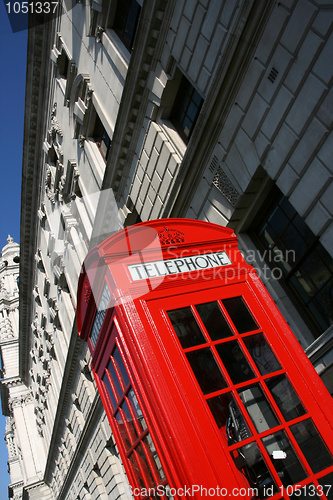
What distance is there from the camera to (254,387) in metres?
3.47

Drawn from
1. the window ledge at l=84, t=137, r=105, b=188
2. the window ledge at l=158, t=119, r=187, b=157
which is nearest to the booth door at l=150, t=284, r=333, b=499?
the window ledge at l=158, t=119, r=187, b=157

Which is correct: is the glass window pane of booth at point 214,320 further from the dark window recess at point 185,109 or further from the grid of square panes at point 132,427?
the dark window recess at point 185,109

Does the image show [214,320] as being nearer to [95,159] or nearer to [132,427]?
[132,427]

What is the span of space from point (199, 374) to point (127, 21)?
11.2m

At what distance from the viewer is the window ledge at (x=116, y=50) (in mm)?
10797

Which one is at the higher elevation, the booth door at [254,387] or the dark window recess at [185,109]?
the dark window recess at [185,109]

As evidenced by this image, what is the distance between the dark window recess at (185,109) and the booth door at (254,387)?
630cm

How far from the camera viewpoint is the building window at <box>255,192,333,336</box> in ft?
20.5

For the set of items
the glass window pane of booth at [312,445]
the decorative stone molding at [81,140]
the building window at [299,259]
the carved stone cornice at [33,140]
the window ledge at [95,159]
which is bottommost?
the glass window pane of booth at [312,445]

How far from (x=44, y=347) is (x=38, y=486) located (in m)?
11.7

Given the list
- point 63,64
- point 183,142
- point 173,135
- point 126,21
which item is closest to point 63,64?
point 63,64

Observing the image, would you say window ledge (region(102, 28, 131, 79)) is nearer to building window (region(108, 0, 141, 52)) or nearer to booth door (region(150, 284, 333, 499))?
building window (region(108, 0, 141, 52))

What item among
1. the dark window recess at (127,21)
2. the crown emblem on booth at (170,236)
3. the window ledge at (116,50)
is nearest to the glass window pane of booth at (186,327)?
the crown emblem on booth at (170,236)

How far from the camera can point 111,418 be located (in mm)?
4402
